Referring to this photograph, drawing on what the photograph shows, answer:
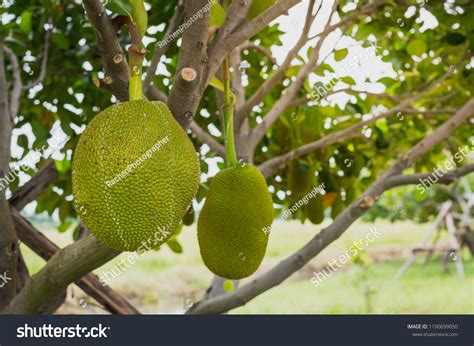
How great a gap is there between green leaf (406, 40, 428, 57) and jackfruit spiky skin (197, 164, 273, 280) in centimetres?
72

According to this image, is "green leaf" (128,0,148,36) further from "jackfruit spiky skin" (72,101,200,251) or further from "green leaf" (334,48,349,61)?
"green leaf" (334,48,349,61)

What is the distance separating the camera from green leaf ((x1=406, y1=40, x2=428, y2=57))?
139 cm

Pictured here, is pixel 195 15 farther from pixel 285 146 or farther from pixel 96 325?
pixel 285 146

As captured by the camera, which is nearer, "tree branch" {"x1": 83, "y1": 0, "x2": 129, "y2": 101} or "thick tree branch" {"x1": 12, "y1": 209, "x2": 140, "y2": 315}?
"tree branch" {"x1": 83, "y1": 0, "x2": 129, "y2": 101}

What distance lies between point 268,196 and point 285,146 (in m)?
0.73

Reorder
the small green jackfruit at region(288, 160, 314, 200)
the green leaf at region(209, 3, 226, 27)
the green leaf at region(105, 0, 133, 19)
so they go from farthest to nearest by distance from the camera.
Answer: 1. the small green jackfruit at region(288, 160, 314, 200)
2. the green leaf at region(209, 3, 226, 27)
3. the green leaf at region(105, 0, 133, 19)

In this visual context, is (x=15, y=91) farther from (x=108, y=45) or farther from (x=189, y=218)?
(x=108, y=45)

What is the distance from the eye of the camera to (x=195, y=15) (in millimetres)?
610

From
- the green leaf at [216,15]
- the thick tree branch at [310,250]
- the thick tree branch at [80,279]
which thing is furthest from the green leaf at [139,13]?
the thick tree branch at [80,279]

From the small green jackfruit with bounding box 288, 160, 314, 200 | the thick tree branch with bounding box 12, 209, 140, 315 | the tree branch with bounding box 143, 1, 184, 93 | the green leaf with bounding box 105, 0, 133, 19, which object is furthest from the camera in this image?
the small green jackfruit with bounding box 288, 160, 314, 200

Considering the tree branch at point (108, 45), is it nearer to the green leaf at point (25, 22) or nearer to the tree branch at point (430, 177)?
the tree branch at point (430, 177)

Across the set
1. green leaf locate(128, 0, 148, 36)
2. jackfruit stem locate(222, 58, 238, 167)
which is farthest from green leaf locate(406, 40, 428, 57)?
green leaf locate(128, 0, 148, 36)

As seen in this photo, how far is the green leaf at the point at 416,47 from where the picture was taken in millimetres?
1393

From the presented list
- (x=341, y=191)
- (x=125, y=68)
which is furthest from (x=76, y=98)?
(x=125, y=68)
